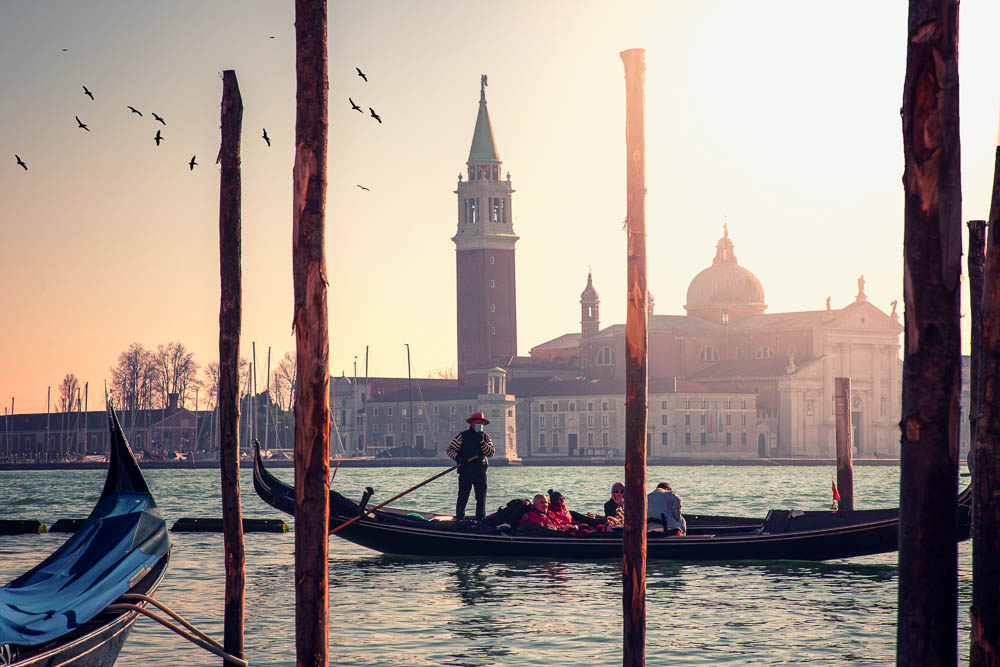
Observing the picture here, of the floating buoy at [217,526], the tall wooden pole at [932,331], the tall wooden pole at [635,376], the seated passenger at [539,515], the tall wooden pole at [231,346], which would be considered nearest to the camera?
the tall wooden pole at [932,331]

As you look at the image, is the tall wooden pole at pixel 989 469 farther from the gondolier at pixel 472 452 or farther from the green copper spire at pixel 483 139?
the green copper spire at pixel 483 139

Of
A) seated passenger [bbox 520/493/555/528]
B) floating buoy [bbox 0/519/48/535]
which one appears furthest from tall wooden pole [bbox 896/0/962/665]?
floating buoy [bbox 0/519/48/535]

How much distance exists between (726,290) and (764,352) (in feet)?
19.6

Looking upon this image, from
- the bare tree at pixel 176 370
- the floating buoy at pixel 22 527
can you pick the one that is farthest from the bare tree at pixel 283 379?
the floating buoy at pixel 22 527

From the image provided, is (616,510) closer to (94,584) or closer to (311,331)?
(94,584)

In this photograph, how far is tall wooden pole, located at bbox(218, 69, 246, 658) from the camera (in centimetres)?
780

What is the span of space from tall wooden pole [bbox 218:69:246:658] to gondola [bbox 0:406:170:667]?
61 centimetres

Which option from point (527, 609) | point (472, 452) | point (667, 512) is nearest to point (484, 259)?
point (472, 452)

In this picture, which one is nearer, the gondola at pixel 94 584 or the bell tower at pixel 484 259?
the gondola at pixel 94 584

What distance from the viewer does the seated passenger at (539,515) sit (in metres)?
14.7

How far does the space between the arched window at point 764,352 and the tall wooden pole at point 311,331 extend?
77.0m

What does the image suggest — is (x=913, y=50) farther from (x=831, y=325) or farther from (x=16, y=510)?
(x=831, y=325)

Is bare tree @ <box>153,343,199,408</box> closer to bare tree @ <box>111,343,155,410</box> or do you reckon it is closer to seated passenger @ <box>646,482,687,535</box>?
bare tree @ <box>111,343,155,410</box>

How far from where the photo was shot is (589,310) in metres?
89.1
